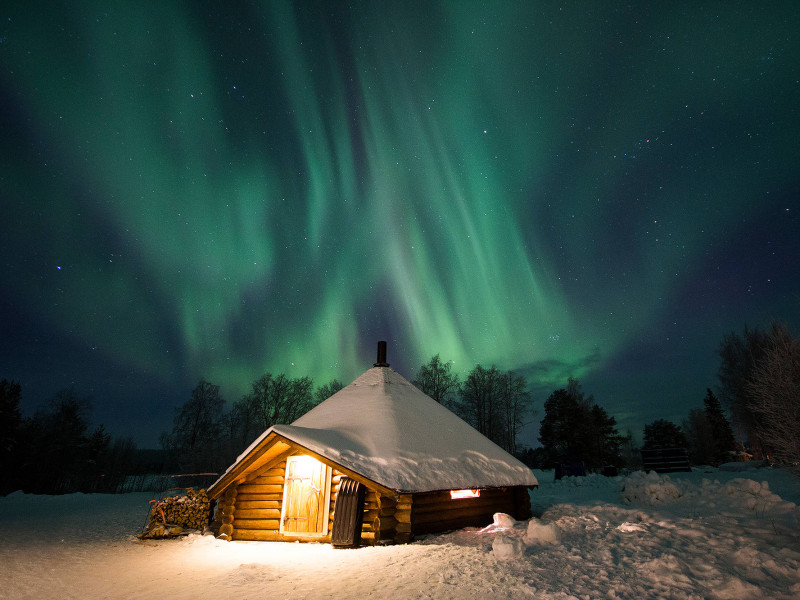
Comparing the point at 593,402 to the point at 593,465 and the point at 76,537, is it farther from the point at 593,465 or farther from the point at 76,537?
the point at 76,537

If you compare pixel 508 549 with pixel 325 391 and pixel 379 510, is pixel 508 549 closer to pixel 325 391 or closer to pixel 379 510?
pixel 379 510

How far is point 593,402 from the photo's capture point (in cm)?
4166

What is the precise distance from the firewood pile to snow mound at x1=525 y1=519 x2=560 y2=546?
397 inches

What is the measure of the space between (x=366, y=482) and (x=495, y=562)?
12.4ft

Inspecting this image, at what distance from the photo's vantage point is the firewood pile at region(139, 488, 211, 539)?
1251 cm

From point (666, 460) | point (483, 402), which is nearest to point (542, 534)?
point (666, 460)

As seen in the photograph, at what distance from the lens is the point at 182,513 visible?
12734mm

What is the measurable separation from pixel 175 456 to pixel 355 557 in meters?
43.7

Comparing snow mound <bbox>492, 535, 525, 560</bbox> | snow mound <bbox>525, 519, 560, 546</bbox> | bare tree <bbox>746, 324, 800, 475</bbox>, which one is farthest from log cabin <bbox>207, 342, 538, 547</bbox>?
bare tree <bbox>746, 324, 800, 475</bbox>

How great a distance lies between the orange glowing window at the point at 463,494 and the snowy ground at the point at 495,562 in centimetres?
97

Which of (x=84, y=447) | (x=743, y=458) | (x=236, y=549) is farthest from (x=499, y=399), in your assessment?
(x=84, y=447)

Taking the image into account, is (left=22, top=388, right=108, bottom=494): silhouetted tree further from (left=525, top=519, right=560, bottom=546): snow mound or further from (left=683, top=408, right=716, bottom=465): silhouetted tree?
(left=683, top=408, right=716, bottom=465): silhouetted tree

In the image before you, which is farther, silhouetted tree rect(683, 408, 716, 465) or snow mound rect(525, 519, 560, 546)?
silhouetted tree rect(683, 408, 716, 465)

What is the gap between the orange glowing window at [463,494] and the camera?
11516 millimetres
